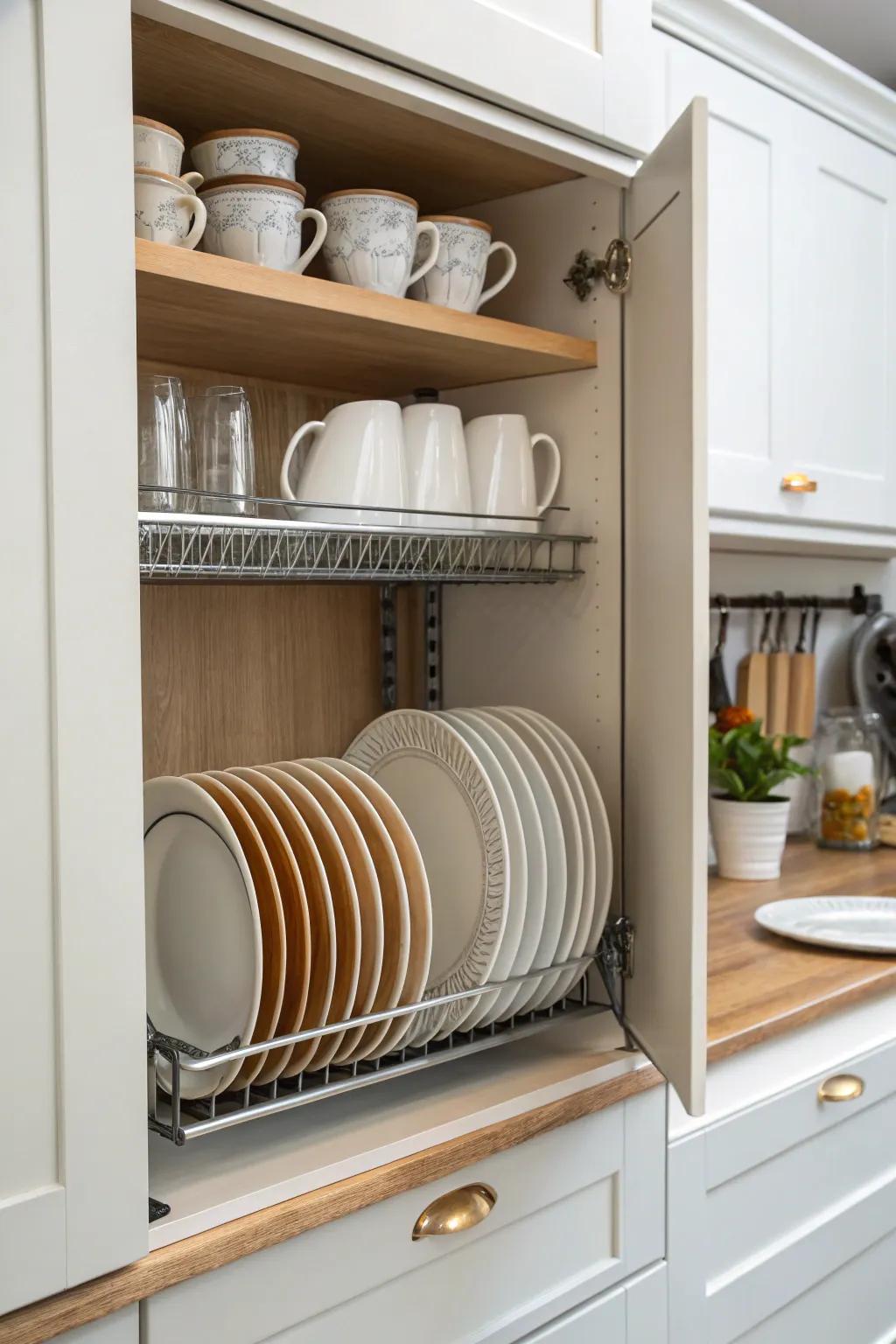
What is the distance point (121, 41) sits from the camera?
0.85 m

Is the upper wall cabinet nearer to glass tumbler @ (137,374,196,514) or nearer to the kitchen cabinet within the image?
the kitchen cabinet

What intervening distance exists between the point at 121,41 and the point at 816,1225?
1452 mm

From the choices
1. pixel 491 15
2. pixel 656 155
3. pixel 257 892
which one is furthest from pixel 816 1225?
pixel 491 15

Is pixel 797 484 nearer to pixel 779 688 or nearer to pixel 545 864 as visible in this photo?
pixel 779 688

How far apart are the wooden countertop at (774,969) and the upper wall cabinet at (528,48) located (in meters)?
0.97

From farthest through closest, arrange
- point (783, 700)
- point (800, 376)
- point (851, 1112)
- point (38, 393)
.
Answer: point (783, 700), point (800, 376), point (851, 1112), point (38, 393)

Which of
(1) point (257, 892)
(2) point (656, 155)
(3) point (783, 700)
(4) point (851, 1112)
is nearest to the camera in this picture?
(1) point (257, 892)

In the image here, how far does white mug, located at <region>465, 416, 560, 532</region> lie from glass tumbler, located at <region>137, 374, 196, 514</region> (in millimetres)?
387

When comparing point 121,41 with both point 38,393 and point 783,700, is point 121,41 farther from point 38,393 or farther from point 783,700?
point 783,700

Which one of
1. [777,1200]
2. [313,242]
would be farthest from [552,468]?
[777,1200]

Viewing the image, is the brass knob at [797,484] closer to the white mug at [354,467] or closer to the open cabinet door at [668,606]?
the open cabinet door at [668,606]

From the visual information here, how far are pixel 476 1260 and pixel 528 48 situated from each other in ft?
3.67

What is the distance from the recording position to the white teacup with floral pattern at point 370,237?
1.22 metres

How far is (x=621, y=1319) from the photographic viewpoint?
48.6 inches
